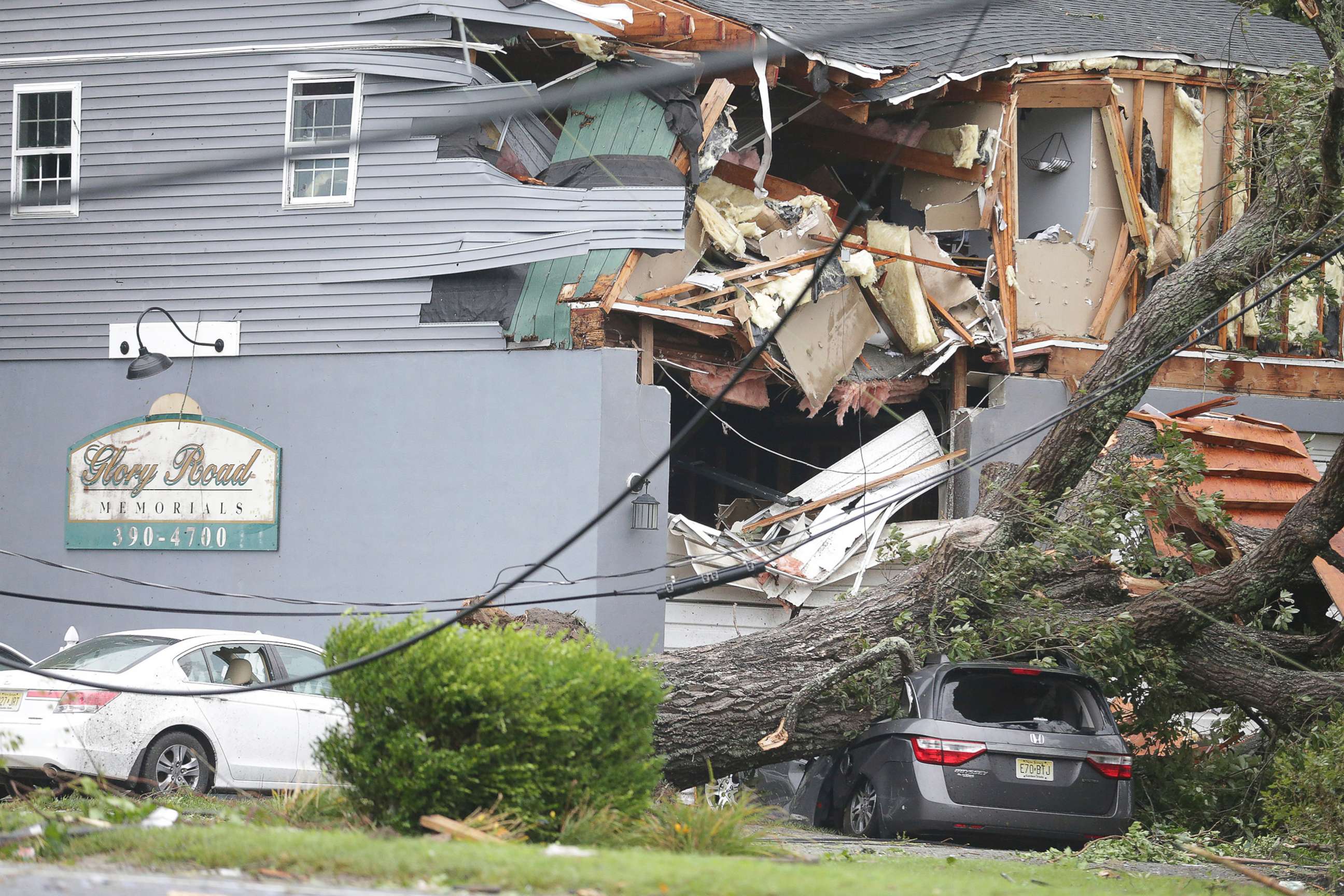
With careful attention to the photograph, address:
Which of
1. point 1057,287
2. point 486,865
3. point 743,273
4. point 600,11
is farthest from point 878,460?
point 486,865

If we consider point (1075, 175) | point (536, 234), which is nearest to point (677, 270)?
point (536, 234)

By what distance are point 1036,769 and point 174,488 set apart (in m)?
9.38

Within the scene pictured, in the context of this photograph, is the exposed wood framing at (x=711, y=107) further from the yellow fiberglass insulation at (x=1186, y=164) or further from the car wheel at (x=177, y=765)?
the car wheel at (x=177, y=765)

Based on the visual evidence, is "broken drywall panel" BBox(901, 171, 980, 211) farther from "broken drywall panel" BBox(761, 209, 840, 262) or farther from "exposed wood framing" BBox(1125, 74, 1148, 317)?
"exposed wood framing" BBox(1125, 74, 1148, 317)

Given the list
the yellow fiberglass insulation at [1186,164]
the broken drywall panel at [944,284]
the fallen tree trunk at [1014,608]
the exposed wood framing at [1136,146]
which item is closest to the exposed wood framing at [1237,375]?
the exposed wood framing at [1136,146]

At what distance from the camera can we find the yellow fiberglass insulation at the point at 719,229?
45.5ft

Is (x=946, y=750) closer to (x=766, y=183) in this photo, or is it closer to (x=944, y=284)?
(x=944, y=284)

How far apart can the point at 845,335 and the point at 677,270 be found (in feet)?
6.80

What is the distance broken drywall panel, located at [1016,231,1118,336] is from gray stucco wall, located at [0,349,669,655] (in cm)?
478

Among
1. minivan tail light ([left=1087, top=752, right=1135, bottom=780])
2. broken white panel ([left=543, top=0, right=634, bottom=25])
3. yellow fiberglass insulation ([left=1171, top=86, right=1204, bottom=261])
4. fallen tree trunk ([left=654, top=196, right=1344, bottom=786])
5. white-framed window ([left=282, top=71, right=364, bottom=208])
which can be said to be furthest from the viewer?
yellow fiberglass insulation ([left=1171, top=86, right=1204, bottom=261])

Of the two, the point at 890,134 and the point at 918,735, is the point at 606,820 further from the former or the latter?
the point at 890,134

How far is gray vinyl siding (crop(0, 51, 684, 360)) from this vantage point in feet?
44.4

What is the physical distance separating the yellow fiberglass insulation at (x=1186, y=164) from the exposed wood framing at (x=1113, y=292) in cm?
74

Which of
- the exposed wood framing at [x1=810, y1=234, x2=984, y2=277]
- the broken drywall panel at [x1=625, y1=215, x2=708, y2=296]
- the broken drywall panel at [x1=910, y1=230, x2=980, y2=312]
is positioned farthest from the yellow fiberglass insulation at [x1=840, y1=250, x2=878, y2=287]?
the broken drywall panel at [x1=625, y1=215, x2=708, y2=296]
